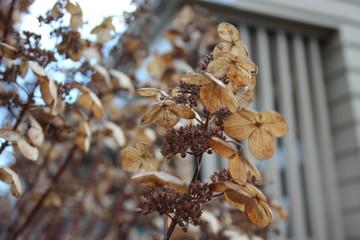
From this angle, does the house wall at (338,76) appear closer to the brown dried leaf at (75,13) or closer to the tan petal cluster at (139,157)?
the brown dried leaf at (75,13)

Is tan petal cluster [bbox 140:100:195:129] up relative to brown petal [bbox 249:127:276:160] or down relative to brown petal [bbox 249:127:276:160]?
up

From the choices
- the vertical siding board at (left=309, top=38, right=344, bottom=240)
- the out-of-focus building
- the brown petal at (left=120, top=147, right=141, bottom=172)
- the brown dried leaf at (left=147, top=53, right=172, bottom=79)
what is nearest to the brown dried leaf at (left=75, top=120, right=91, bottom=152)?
the brown petal at (left=120, top=147, right=141, bottom=172)

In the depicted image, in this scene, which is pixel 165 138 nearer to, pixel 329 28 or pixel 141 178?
pixel 141 178

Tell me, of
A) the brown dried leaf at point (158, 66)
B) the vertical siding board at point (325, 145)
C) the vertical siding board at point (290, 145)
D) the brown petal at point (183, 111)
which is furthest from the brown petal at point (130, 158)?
the vertical siding board at point (325, 145)

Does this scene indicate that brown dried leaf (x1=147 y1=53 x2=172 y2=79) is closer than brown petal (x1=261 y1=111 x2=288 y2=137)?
No

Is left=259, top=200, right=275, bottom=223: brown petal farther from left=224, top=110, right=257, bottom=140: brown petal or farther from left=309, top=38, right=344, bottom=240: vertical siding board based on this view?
left=309, top=38, right=344, bottom=240: vertical siding board

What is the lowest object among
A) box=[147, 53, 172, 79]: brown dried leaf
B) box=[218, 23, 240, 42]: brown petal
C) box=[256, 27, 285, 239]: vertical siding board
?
box=[218, 23, 240, 42]: brown petal

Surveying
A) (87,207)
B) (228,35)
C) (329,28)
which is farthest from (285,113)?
(228,35)
